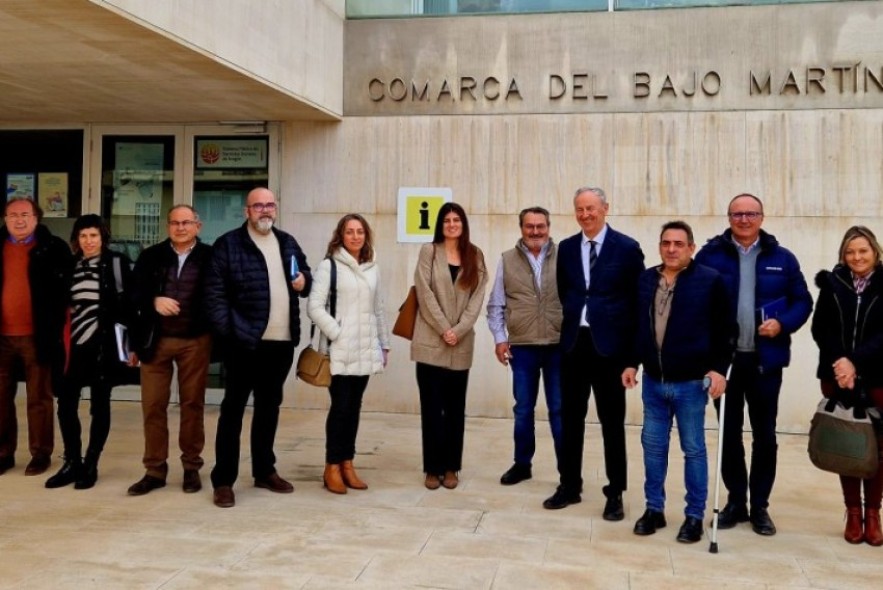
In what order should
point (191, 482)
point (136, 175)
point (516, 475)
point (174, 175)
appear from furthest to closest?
1. point (136, 175)
2. point (174, 175)
3. point (516, 475)
4. point (191, 482)

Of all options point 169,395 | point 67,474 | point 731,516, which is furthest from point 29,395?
point 731,516

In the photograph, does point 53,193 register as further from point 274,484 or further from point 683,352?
point 683,352

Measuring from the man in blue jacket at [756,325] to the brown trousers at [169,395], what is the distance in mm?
3241

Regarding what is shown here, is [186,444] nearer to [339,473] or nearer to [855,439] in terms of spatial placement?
[339,473]

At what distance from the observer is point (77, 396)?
575cm

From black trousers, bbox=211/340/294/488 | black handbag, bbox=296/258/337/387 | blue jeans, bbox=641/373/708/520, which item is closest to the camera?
blue jeans, bbox=641/373/708/520

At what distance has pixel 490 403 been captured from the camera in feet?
28.2

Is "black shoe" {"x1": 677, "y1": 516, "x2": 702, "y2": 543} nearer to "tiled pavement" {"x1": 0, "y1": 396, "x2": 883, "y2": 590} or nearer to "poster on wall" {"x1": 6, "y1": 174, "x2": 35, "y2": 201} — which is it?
"tiled pavement" {"x1": 0, "y1": 396, "x2": 883, "y2": 590}

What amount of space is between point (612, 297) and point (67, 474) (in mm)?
3755

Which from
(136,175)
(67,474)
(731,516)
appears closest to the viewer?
(731,516)

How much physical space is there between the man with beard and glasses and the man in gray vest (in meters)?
1.35

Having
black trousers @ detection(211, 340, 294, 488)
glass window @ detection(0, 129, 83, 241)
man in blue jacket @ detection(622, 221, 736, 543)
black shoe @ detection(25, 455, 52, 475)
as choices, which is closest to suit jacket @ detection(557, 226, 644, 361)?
man in blue jacket @ detection(622, 221, 736, 543)

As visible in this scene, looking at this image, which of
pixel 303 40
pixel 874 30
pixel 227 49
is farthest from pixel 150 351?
pixel 874 30

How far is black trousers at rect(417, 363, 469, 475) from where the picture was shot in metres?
5.75
